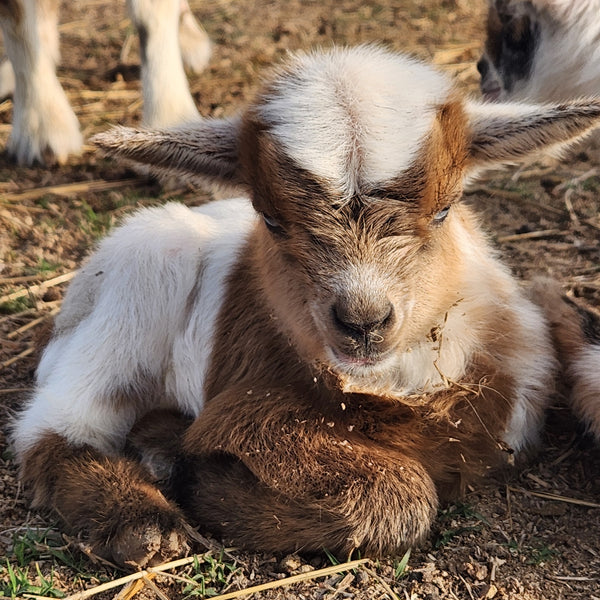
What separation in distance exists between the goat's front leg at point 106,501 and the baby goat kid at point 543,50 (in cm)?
303

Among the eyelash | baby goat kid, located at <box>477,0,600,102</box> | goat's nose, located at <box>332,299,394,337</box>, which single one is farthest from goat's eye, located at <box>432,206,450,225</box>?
baby goat kid, located at <box>477,0,600,102</box>

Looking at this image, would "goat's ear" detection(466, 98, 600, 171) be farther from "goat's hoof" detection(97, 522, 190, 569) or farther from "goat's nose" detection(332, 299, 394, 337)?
"goat's hoof" detection(97, 522, 190, 569)

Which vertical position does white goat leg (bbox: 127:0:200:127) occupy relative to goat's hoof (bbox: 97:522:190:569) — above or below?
above

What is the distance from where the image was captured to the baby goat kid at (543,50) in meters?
5.13

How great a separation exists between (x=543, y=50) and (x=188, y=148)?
105 inches

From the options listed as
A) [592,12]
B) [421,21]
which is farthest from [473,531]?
[421,21]

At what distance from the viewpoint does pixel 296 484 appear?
10.7 ft

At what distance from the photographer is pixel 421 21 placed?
29.0 ft

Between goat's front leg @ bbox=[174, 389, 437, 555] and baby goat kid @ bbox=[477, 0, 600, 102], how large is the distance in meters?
2.66

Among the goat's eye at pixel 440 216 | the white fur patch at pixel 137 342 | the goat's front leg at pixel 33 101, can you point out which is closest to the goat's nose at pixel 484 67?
the white fur patch at pixel 137 342

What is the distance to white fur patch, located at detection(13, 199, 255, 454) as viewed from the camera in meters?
3.75

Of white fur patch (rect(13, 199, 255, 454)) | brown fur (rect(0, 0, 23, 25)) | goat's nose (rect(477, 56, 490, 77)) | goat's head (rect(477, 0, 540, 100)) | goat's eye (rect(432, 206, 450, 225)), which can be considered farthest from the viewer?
brown fur (rect(0, 0, 23, 25))

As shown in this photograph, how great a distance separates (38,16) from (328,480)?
5086 mm

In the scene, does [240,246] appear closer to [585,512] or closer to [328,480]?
[328,480]
